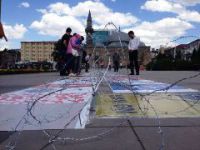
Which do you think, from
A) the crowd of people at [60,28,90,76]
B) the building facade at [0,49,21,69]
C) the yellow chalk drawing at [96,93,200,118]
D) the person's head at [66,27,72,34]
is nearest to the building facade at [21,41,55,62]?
the building facade at [0,49,21,69]

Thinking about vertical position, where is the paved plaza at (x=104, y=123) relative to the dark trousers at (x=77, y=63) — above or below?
below

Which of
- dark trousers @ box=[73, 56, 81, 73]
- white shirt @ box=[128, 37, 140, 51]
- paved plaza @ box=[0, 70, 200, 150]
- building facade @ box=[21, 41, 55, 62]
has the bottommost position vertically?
paved plaza @ box=[0, 70, 200, 150]

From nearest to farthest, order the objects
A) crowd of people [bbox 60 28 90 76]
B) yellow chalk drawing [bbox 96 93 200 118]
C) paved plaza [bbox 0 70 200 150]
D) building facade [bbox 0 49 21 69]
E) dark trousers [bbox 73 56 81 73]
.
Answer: paved plaza [bbox 0 70 200 150], building facade [bbox 0 49 21 69], yellow chalk drawing [bbox 96 93 200 118], crowd of people [bbox 60 28 90 76], dark trousers [bbox 73 56 81 73]

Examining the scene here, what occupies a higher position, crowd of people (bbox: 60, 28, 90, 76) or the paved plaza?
crowd of people (bbox: 60, 28, 90, 76)

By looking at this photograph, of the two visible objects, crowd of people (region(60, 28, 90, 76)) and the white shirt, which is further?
the white shirt

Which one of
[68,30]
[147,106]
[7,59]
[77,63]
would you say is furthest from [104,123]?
[7,59]

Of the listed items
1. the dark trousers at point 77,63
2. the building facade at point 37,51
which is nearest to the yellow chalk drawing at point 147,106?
the dark trousers at point 77,63

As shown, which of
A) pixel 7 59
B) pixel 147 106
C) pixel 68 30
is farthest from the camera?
pixel 7 59

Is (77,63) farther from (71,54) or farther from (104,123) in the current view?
(104,123)

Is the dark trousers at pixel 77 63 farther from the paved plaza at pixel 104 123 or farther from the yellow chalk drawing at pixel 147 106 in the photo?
the yellow chalk drawing at pixel 147 106

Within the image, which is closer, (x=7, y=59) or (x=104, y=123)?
(x=104, y=123)

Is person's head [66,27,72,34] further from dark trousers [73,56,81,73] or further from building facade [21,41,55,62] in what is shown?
building facade [21,41,55,62]

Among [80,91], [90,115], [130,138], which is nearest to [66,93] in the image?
[80,91]

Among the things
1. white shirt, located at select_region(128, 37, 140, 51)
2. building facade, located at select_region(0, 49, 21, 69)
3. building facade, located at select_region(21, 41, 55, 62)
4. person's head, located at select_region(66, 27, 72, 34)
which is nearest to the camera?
building facade, located at select_region(0, 49, 21, 69)
